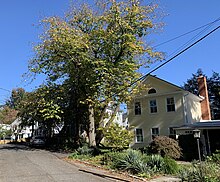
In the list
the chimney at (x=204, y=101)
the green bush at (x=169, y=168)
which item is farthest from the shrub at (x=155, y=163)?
the chimney at (x=204, y=101)

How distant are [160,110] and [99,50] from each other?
934cm

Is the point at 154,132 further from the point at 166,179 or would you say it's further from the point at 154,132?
the point at 166,179

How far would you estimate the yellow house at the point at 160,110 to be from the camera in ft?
84.8

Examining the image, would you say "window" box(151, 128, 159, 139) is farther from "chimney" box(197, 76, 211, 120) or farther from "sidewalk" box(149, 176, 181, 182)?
"sidewalk" box(149, 176, 181, 182)

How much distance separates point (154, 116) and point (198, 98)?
19.5ft

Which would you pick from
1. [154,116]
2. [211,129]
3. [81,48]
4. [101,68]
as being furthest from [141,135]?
[81,48]

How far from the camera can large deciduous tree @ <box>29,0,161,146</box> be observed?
2238 centimetres

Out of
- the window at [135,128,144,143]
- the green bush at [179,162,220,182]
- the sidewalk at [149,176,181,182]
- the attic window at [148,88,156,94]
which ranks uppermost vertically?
the attic window at [148,88,156,94]

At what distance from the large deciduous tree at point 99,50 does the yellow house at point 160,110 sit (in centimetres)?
426

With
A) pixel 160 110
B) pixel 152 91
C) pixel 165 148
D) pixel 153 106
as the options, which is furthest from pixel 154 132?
pixel 165 148

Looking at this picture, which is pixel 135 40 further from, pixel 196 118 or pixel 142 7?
pixel 196 118

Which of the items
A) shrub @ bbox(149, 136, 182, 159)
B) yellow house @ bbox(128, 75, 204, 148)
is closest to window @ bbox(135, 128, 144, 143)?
yellow house @ bbox(128, 75, 204, 148)

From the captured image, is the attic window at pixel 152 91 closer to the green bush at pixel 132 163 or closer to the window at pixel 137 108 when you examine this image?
the window at pixel 137 108

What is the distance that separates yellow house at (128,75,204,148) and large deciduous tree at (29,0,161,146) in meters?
4.26
